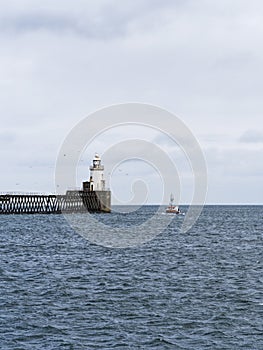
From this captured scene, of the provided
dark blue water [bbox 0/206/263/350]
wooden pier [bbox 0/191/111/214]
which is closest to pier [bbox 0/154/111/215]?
wooden pier [bbox 0/191/111/214]

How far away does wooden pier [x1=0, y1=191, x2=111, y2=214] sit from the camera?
13525cm

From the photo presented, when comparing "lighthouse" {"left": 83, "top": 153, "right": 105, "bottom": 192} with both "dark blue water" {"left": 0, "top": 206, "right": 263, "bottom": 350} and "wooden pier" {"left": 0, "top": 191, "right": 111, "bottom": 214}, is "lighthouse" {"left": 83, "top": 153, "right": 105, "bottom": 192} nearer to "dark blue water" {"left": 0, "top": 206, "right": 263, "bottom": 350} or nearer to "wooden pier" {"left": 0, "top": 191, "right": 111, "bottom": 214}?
"wooden pier" {"left": 0, "top": 191, "right": 111, "bottom": 214}

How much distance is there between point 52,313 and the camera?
24562 millimetres

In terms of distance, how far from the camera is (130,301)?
27.4m

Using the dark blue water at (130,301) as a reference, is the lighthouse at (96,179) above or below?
above

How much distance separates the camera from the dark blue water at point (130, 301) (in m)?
20.9

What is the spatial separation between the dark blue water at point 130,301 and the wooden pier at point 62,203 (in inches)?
3499

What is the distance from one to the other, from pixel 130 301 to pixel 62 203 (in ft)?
377

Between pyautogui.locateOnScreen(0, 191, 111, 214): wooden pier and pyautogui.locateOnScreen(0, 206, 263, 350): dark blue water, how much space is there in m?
88.9

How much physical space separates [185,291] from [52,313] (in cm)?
807

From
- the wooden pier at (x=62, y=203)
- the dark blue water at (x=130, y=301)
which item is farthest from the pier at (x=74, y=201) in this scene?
the dark blue water at (x=130, y=301)

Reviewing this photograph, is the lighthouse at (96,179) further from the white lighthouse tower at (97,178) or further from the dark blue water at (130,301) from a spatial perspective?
A: the dark blue water at (130,301)

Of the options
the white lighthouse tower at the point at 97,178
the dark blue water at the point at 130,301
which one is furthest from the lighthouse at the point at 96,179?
the dark blue water at the point at 130,301

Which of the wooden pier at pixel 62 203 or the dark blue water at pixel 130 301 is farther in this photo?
the wooden pier at pixel 62 203
